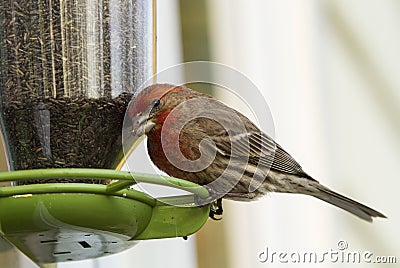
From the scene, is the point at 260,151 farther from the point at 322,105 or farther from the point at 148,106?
the point at 322,105

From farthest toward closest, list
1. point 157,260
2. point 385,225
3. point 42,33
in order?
point 385,225 < point 157,260 < point 42,33

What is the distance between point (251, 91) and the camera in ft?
5.97

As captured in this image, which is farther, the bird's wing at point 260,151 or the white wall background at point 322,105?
the white wall background at point 322,105

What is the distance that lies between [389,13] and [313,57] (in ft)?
0.98

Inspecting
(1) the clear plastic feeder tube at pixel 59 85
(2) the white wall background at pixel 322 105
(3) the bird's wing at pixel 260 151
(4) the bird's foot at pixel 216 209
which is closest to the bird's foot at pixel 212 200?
(4) the bird's foot at pixel 216 209

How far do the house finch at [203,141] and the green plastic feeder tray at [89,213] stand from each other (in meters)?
0.15

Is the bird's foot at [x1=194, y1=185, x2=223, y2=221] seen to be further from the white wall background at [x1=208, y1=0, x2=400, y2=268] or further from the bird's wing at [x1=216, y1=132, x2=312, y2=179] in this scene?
the white wall background at [x1=208, y1=0, x2=400, y2=268]

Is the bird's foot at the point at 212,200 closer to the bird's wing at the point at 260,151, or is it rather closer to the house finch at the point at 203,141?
the house finch at the point at 203,141

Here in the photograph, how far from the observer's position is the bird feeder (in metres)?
1.62

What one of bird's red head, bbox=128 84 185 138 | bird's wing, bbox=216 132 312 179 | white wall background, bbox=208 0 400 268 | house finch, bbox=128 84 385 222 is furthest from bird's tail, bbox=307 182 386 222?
white wall background, bbox=208 0 400 268

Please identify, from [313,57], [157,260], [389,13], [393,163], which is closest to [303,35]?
[313,57]

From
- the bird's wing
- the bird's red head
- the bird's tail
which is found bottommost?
the bird's tail

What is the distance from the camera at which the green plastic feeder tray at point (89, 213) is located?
146 centimetres

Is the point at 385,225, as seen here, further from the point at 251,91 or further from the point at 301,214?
the point at 251,91
